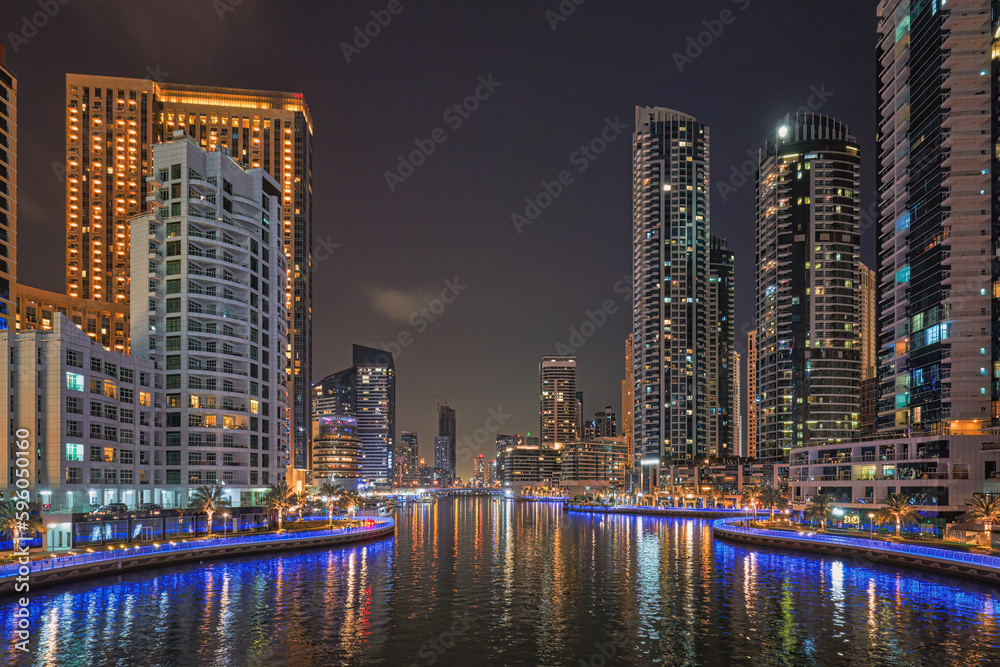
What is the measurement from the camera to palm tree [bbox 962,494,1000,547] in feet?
318

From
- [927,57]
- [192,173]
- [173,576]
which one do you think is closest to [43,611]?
[173,576]

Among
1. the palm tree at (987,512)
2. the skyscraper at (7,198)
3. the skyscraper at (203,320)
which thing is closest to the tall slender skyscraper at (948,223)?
the palm tree at (987,512)

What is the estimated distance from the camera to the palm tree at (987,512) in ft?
318

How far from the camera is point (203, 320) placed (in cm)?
13950

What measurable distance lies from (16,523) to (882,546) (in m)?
115

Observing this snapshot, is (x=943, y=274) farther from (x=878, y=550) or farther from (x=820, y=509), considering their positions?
(x=878, y=550)

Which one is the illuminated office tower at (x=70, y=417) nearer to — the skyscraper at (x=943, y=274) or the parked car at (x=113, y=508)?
the parked car at (x=113, y=508)

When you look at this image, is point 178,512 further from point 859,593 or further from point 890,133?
point 890,133

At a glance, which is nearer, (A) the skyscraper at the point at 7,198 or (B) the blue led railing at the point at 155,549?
(B) the blue led railing at the point at 155,549

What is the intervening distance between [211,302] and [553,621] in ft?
342

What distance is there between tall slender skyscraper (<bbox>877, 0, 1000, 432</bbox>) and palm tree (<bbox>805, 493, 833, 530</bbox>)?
21565 mm

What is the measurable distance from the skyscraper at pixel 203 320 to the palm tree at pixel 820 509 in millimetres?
114999

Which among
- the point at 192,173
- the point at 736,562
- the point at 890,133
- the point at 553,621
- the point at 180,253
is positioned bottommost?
the point at 736,562

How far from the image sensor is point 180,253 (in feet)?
458
